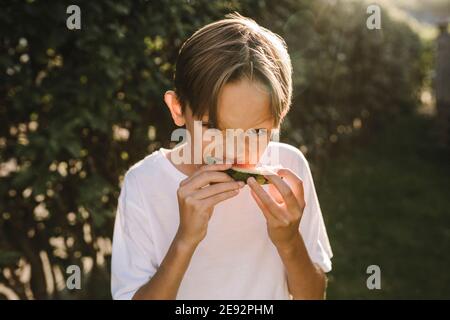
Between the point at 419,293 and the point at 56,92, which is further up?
the point at 56,92

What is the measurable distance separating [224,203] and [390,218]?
17.4ft

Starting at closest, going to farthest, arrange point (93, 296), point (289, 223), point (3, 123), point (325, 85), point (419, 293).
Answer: point (289, 223) < point (3, 123) < point (93, 296) < point (419, 293) < point (325, 85)

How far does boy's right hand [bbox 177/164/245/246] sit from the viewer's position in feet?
5.92

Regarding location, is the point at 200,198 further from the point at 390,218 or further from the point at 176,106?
the point at 390,218

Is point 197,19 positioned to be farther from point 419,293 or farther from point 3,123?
point 419,293

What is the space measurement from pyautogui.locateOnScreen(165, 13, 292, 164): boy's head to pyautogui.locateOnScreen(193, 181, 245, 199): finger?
0.21 m

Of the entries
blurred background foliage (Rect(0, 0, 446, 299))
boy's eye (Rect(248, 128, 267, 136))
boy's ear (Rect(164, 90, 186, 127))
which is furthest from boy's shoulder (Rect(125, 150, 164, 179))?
blurred background foliage (Rect(0, 0, 446, 299))

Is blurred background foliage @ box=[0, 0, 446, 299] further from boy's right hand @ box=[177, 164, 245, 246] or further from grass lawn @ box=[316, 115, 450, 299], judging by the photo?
grass lawn @ box=[316, 115, 450, 299]

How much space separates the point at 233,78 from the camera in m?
1.88

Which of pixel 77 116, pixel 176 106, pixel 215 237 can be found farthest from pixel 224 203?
pixel 77 116

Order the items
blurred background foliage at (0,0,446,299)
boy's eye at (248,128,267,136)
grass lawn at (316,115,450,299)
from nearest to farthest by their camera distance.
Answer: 1. boy's eye at (248,128,267,136)
2. blurred background foliage at (0,0,446,299)
3. grass lawn at (316,115,450,299)

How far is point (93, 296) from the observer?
3.95m
